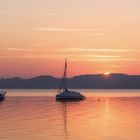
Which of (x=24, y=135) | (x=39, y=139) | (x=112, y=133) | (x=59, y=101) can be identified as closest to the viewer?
(x=39, y=139)

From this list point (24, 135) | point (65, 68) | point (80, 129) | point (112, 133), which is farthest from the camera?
point (65, 68)

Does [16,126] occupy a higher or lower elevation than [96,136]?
higher

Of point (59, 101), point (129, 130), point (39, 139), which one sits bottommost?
point (39, 139)

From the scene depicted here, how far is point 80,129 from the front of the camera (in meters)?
66.2

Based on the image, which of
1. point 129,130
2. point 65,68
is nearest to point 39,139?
point 129,130

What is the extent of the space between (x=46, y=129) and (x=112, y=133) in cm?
860

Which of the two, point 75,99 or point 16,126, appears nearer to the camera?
point 16,126

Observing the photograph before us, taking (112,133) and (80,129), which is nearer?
(112,133)

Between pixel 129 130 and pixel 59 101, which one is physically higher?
pixel 59 101

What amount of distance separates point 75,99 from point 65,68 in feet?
63.2

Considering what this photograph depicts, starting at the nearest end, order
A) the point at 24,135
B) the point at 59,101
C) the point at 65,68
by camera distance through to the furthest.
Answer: the point at 24,135
the point at 65,68
the point at 59,101

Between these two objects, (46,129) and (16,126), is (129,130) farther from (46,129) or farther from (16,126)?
(16,126)

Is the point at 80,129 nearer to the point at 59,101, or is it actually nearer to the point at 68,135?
the point at 68,135

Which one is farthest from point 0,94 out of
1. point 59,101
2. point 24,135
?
point 24,135
